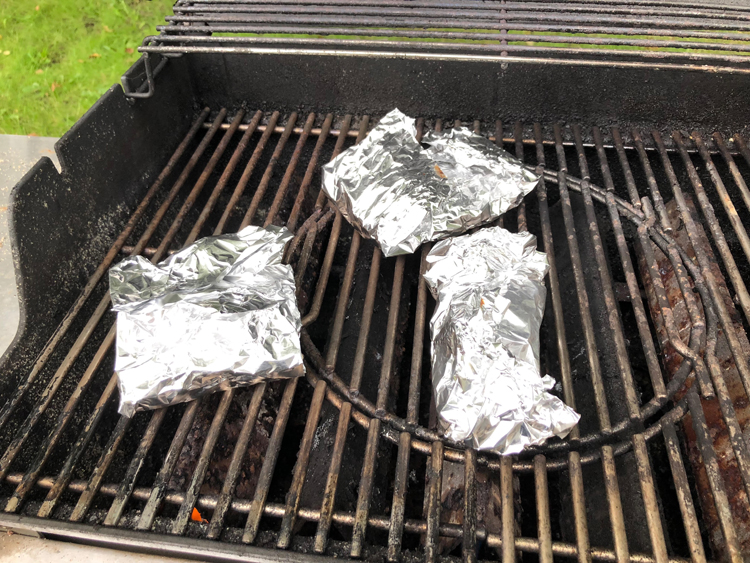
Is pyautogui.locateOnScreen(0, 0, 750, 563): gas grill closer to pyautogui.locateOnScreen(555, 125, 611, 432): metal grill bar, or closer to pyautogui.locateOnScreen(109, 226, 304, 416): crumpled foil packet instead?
pyautogui.locateOnScreen(555, 125, 611, 432): metal grill bar

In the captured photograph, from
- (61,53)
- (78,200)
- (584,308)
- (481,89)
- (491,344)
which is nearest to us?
(491,344)

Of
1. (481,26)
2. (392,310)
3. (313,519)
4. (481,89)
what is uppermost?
(481,26)

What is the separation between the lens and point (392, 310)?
1641 millimetres

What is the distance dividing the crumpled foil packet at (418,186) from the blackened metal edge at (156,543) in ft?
3.23

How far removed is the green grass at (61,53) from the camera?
10.0 feet

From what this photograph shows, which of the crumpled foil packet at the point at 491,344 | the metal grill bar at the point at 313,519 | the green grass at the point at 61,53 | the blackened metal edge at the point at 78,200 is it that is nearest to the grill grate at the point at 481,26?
the blackened metal edge at the point at 78,200

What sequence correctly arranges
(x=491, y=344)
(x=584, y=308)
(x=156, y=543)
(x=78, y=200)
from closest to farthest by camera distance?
(x=156, y=543) → (x=491, y=344) → (x=584, y=308) → (x=78, y=200)

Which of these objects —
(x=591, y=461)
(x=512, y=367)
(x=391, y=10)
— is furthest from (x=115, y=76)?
(x=591, y=461)

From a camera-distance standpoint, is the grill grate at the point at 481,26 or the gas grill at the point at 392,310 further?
the grill grate at the point at 481,26

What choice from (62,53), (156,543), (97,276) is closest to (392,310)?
(156,543)

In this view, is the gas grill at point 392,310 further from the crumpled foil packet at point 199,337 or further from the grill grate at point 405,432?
the crumpled foil packet at point 199,337

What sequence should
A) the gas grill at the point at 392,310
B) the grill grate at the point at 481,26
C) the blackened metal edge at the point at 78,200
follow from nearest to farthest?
1. the gas grill at the point at 392,310
2. the blackened metal edge at the point at 78,200
3. the grill grate at the point at 481,26

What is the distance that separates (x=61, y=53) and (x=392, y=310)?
336 centimetres

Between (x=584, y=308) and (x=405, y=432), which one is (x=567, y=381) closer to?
(x=584, y=308)
